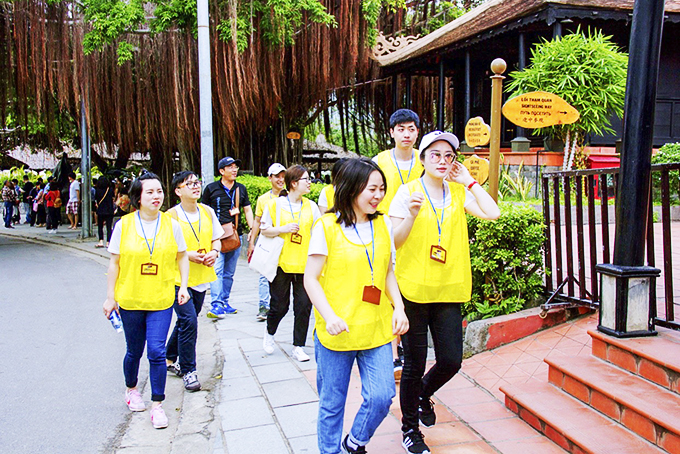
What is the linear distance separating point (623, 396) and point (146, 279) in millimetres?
2973

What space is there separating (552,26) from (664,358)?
11166 mm

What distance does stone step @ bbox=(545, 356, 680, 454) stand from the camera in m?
3.04

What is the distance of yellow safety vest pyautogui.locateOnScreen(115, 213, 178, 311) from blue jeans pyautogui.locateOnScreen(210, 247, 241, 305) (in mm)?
2783

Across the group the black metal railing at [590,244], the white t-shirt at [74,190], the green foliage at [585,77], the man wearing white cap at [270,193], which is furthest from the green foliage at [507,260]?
the white t-shirt at [74,190]

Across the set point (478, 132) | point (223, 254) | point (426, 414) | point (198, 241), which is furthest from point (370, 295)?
point (223, 254)

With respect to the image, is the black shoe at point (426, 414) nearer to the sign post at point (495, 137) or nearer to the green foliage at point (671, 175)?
the sign post at point (495, 137)

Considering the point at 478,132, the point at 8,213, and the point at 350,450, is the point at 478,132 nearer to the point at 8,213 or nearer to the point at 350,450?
the point at 350,450

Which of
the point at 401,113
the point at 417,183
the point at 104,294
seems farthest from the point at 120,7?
the point at 417,183

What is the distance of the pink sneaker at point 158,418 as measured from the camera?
4.09 m

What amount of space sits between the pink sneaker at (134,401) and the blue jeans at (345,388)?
6.41 feet

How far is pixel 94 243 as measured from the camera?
48.4 ft

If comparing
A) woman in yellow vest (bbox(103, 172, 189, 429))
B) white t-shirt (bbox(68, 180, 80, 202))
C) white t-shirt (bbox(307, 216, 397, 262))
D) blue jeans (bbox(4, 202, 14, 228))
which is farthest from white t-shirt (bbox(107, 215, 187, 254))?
blue jeans (bbox(4, 202, 14, 228))

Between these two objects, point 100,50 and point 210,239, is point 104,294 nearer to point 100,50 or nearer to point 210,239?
point 210,239

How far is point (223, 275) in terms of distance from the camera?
23.0 feet
